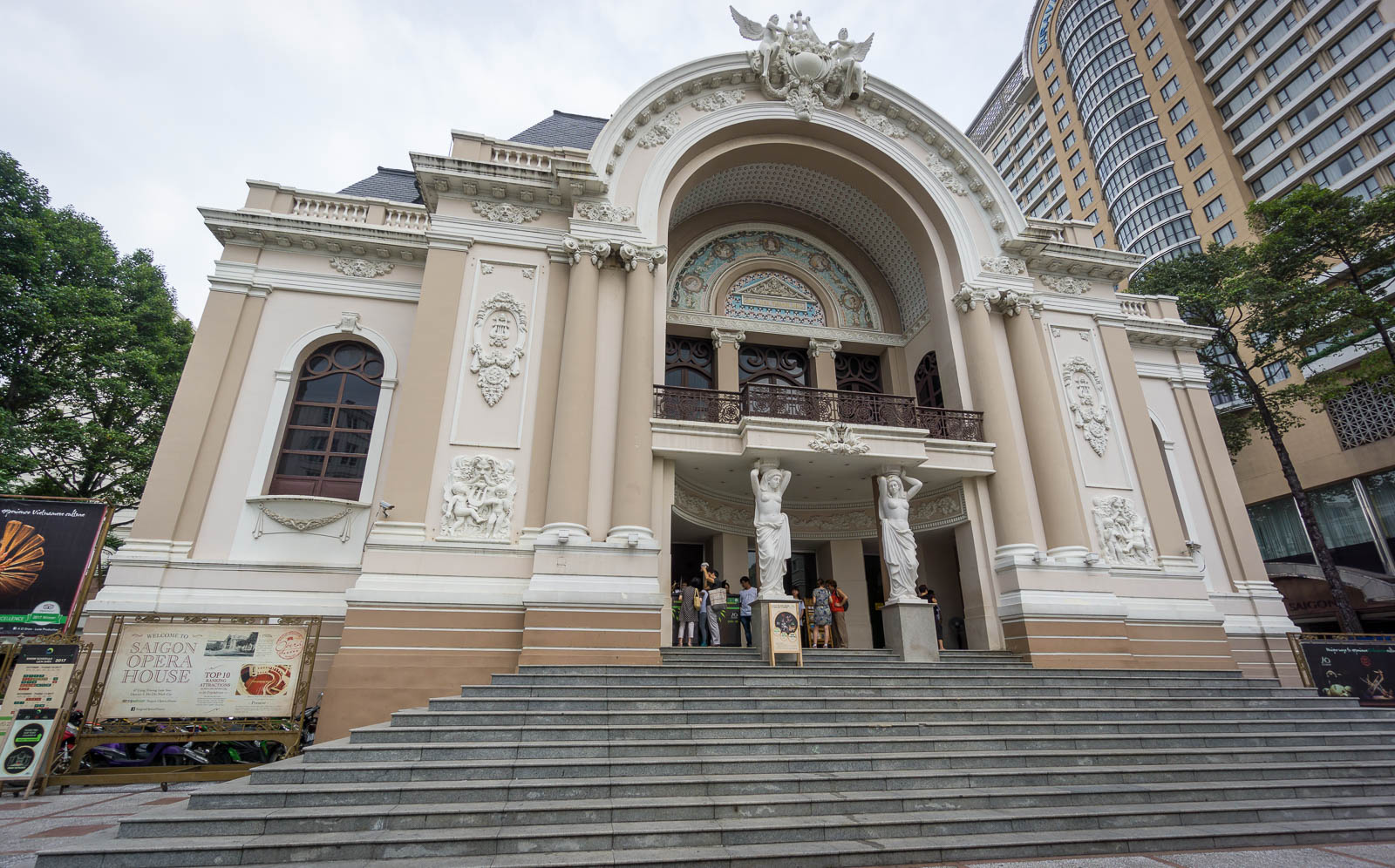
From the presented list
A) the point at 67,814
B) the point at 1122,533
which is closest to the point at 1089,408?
the point at 1122,533

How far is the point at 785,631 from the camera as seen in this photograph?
983 centimetres

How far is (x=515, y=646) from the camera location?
9.92 m

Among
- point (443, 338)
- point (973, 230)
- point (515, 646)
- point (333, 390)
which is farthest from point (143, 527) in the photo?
point (973, 230)

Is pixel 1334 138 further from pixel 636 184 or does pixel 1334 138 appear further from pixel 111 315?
pixel 111 315

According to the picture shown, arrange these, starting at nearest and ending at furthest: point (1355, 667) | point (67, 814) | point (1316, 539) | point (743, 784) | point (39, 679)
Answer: point (743, 784) < point (67, 814) < point (39, 679) < point (1355, 667) < point (1316, 539)

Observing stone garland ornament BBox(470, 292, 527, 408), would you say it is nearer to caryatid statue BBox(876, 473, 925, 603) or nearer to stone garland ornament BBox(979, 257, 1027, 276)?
caryatid statue BBox(876, 473, 925, 603)

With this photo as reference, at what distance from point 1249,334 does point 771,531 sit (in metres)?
21.2

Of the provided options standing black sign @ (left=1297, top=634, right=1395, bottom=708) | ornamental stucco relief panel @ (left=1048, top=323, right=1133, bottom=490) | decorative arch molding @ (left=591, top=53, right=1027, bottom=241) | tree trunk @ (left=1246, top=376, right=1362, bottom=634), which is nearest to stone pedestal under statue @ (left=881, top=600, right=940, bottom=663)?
ornamental stucco relief panel @ (left=1048, top=323, right=1133, bottom=490)

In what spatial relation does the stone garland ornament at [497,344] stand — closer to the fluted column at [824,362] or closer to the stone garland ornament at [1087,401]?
the fluted column at [824,362]

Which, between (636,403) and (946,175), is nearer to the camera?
(636,403)

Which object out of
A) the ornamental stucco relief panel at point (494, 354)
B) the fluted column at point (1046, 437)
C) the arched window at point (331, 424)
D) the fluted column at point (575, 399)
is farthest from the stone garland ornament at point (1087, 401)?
the arched window at point (331, 424)

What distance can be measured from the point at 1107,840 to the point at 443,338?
11316mm

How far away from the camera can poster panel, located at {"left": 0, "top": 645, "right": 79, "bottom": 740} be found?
291 inches

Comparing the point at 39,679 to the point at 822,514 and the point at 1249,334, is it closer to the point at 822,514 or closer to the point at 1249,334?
the point at 822,514
